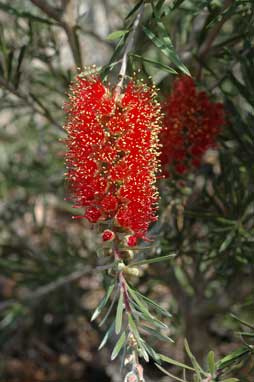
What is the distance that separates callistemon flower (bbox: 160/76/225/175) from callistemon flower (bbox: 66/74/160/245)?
0.21 metres

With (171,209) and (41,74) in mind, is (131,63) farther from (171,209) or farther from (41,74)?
(41,74)

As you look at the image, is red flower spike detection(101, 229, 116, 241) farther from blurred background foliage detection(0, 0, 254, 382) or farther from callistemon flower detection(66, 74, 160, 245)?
blurred background foliage detection(0, 0, 254, 382)

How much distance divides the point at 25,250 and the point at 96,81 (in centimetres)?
131

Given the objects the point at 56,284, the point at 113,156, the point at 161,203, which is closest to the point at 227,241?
the point at 161,203

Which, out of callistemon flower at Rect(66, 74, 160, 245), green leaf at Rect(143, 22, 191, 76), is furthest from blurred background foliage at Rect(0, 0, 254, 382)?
callistemon flower at Rect(66, 74, 160, 245)

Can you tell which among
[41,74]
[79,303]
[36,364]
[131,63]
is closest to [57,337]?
[36,364]

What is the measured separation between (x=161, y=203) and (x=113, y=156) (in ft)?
1.63

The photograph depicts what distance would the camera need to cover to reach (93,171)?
989 mm

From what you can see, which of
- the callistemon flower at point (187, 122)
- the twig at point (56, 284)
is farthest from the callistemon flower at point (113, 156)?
the twig at point (56, 284)

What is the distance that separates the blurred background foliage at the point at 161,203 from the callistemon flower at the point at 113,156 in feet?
0.34

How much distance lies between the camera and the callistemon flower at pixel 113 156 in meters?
0.97

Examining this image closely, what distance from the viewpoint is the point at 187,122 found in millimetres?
1258

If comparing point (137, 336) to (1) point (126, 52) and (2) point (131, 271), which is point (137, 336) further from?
(1) point (126, 52)

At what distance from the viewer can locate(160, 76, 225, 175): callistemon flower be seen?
1.25 meters
